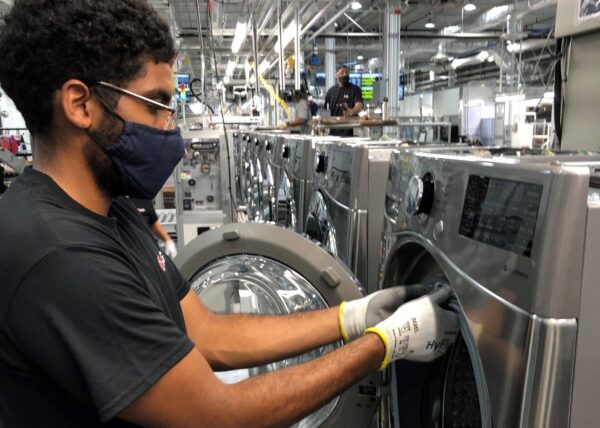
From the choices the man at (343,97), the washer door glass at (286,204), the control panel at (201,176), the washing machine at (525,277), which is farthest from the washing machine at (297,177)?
the man at (343,97)

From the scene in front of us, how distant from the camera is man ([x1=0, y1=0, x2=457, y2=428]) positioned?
1080mm

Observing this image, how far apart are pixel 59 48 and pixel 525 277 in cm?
104

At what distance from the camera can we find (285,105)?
876 centimetres

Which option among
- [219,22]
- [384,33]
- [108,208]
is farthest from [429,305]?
[384,33]

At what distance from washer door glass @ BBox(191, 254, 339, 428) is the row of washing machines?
1 centimetres

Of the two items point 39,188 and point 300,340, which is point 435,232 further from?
point 39,188

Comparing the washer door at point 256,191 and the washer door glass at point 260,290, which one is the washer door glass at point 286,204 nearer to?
the washer door glass at point 260,290

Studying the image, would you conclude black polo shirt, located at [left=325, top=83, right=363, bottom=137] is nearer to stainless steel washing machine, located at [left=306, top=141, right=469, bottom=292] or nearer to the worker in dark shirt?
the worker in dark shirt

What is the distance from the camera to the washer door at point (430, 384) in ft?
4.93

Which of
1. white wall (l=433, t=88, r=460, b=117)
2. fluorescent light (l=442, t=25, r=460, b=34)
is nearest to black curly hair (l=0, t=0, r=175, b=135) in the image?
fluorescent light (l=442, t=25, r=460, b=34)

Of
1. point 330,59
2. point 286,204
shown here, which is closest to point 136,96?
point 286,204

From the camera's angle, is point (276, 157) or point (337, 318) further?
point (276, 157)

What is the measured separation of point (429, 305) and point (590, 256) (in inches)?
22.9

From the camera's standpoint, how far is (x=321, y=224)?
2768 millimetres
